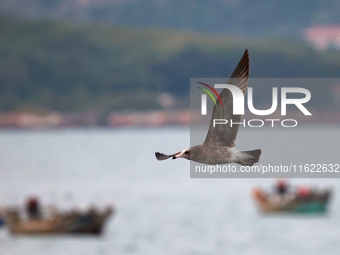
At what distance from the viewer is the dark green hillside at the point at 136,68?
461ft

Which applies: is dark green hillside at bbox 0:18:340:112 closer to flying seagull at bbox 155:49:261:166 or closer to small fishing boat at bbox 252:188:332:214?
small fishing boat at bbox 252:188:332:214

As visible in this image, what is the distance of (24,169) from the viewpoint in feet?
343

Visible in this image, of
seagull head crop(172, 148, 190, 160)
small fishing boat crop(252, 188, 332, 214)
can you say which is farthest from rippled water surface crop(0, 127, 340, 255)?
small fishing boat crop(252, 188, 332, 214)

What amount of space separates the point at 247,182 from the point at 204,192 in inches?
393

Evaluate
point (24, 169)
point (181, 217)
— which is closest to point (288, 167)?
point (181, 217)

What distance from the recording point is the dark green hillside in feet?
461

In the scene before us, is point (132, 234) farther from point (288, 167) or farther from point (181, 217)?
point (288, 167)

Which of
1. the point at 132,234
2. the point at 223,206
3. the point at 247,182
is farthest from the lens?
the point at 247,182

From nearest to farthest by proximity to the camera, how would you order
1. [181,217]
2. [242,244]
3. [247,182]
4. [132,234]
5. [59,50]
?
[242,244] → [132,234] → [181,217] → [247,182] → [59,50]

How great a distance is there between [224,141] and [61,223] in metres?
38.5

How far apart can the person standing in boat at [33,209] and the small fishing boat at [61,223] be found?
36 centimetres

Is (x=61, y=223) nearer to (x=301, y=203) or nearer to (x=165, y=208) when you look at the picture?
(x=301, y=203)

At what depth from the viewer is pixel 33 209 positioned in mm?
38969

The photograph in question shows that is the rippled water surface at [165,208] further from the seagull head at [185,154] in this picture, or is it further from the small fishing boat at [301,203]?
the small fishing boat at [301,203]
